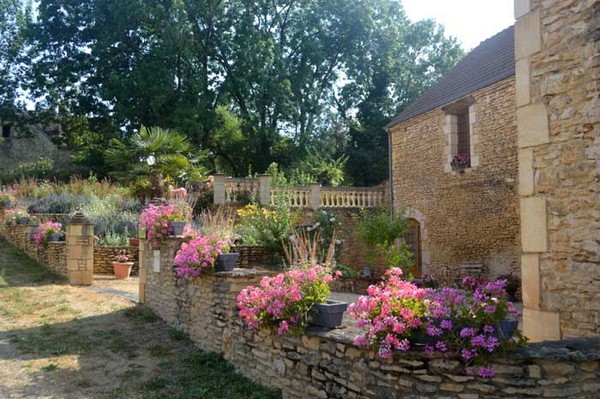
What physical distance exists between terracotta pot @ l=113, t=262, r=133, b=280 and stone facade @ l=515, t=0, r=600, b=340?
30.8 ft

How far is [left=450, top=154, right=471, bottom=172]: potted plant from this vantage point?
13.4m

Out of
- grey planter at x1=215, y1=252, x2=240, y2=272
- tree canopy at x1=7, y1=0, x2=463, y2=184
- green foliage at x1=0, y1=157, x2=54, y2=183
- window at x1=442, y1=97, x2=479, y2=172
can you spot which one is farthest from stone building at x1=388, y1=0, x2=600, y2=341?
green foliage at x1=0, y1=157, x2=54, y2=183

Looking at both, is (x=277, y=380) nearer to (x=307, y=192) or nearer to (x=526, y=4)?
(x=526, y=4)

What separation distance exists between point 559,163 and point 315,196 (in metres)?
13.2

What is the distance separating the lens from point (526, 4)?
494 centimetres

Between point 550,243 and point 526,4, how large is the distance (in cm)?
220

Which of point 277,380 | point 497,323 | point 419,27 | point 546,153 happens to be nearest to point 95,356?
Result: point 277,380

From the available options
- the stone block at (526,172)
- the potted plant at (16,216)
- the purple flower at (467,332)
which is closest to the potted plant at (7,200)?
the potted plant at (16,216)

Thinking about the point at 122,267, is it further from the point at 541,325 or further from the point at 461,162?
the point at 541,325

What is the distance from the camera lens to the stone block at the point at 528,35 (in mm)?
4836

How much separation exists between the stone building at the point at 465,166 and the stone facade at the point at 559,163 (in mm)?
7138

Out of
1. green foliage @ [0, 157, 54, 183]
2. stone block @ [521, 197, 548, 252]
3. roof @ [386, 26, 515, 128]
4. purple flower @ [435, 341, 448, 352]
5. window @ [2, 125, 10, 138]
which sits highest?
window @ [2, 125, 10, 138]

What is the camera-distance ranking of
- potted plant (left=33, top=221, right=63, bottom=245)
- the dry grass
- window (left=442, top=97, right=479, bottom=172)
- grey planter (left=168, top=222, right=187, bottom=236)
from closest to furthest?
the dry grass → grey planter (left=168, top=222, right=187, bottom=236) → potted plant (left=33, top=221, right=63, bottom=245) → window (left=442, top=97, right=479, bottom=172)

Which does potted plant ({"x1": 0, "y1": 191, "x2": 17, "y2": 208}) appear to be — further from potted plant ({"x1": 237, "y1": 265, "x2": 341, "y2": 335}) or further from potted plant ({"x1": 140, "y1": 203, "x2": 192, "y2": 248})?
potted plant ({"x1": 237, "y1": 265, "x2": 341, "y2": 335})
